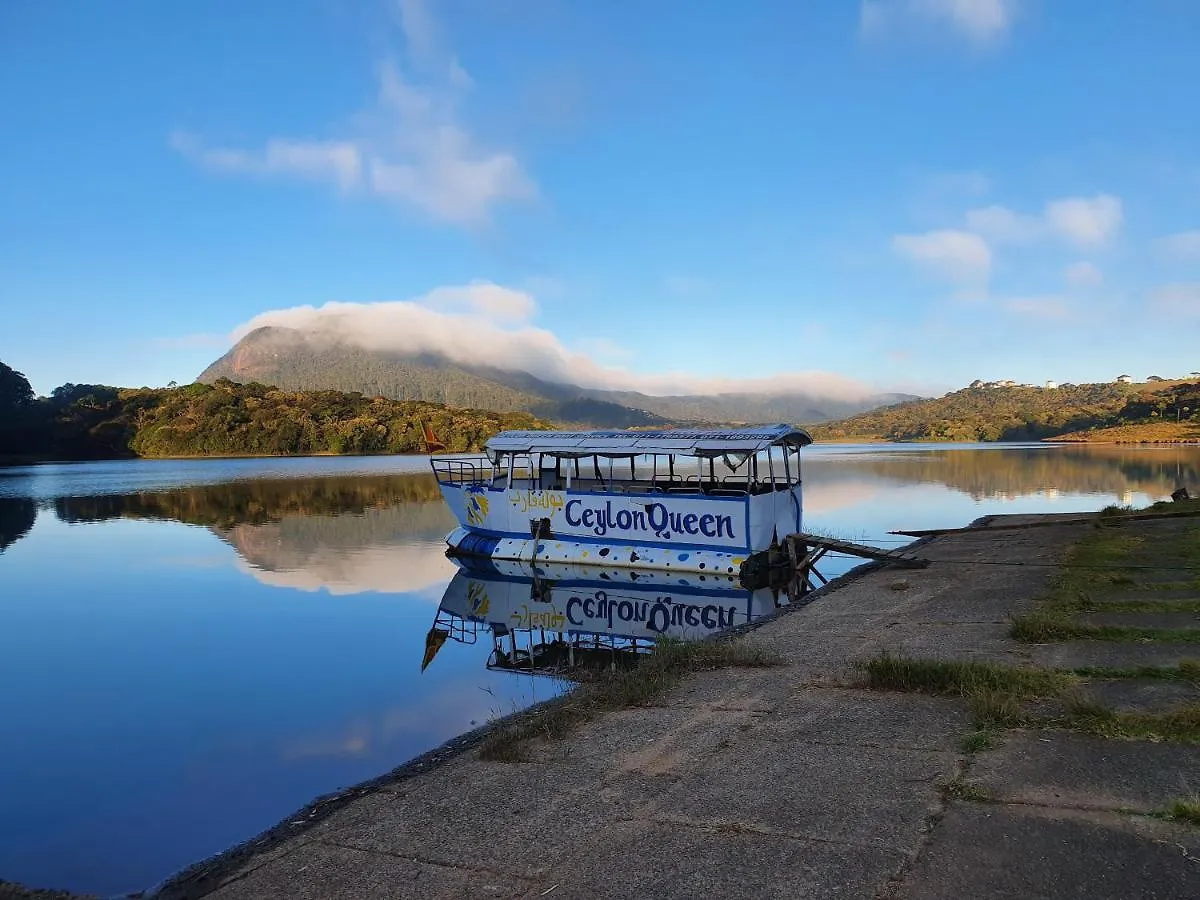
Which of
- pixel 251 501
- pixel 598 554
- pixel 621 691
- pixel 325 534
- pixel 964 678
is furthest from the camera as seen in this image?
pixel 251 501

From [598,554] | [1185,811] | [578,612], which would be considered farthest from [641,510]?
[1185,811]

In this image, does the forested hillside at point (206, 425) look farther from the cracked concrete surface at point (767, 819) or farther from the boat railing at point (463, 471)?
the cracked concrete surface at point (767, 819)

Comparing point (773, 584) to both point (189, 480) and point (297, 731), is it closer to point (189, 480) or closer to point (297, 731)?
point (297, 731)

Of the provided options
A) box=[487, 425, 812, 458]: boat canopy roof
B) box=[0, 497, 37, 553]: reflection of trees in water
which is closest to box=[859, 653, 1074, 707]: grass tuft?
box=[487, 425, 812, 458]: boat canopy roof

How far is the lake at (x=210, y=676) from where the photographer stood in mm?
8445

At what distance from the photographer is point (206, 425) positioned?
133750mm

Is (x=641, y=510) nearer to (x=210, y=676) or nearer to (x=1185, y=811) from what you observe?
(x=210, y=676)

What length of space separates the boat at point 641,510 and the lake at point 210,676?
2.27 meters

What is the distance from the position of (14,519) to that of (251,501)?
12.5 metres

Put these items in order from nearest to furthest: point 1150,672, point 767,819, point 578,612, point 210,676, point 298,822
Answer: point 767,819 < point 298,822 < point 1150,672 < point 210,676 < point 578,612

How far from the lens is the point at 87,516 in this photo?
44.9 m

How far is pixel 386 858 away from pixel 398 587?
18.6m

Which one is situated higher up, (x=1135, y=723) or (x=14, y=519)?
(x=1135, y=723)

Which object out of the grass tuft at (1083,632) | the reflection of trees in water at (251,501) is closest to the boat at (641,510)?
the grass tuft at (1083,632)
